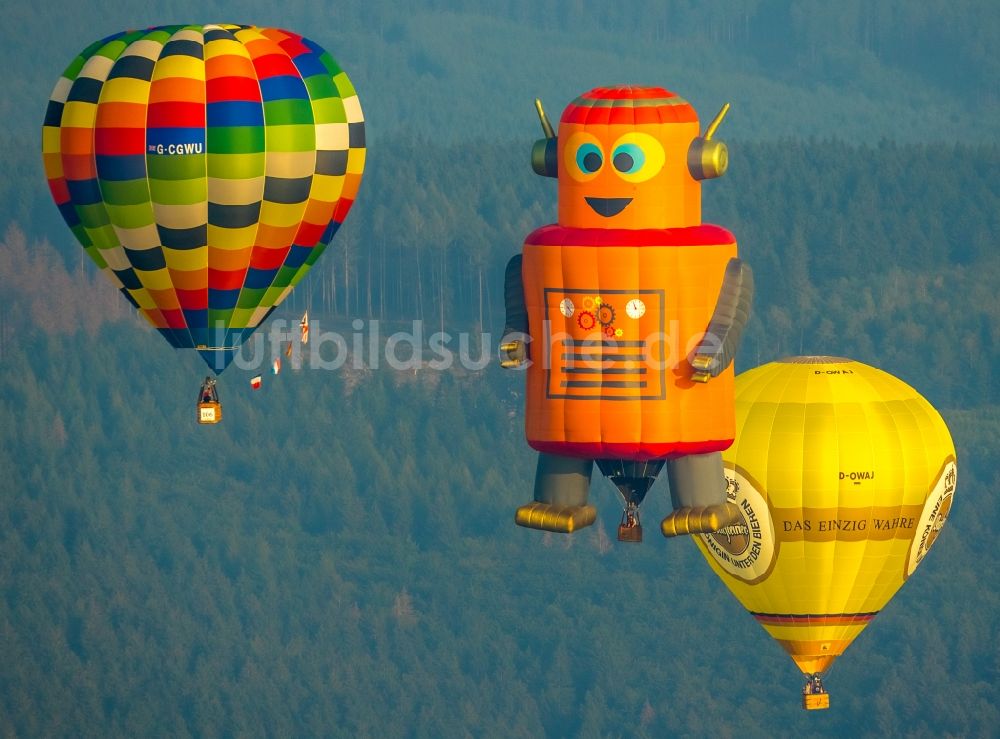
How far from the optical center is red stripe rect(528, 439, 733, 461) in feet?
137

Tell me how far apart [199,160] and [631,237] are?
23.8 ft

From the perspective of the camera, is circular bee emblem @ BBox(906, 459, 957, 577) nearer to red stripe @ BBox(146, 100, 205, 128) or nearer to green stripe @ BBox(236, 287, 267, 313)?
green stripe @ BBox(236, 287, 267, 313)

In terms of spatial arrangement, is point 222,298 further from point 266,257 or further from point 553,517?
point 553,517

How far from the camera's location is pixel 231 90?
150 ft

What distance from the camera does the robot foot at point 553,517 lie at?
42656 mm

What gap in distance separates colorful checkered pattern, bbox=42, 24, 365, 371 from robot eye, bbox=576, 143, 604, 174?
19.3 feet

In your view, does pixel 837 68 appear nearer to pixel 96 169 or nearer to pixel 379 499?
pixel 379 499

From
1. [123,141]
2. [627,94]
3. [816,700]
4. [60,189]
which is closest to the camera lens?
[627,94]

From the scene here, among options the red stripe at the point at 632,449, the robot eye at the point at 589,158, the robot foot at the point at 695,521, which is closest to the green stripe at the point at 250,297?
the red stripe at the point at 632,449

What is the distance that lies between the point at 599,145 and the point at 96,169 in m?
8.03

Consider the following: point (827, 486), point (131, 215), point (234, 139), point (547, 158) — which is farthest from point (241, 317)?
point (827, 486)

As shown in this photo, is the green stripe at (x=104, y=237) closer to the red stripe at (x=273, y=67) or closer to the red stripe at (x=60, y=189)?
the red stripe at (x=60, y=189)

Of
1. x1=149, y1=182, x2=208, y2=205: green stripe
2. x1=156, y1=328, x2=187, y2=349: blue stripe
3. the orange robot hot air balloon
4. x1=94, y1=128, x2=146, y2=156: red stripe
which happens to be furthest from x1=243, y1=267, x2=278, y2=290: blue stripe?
the orange robot hot air balloon

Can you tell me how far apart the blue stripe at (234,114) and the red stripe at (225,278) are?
223 centimetres
